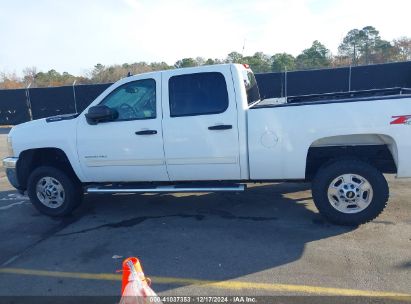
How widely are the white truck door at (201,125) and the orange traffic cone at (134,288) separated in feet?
8.46

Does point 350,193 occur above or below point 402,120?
below

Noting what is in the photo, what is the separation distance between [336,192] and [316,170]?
0.53 metres

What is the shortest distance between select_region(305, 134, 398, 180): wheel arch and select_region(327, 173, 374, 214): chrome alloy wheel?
0.31 metres

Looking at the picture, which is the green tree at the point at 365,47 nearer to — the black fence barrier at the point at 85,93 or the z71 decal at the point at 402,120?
the black fence barrier at the point at 85,93

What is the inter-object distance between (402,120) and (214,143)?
7.39 ft

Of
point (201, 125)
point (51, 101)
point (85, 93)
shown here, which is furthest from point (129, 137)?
point (51, 101)

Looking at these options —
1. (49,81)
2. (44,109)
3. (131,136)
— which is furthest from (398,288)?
(49,81)

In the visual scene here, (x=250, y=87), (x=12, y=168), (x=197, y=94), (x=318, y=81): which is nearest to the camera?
(x=197, y=94)

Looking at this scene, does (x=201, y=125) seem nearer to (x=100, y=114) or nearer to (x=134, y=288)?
(x=100, y=114)

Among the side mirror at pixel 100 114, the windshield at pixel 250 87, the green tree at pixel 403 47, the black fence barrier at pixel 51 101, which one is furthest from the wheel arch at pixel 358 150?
the green tree at pixel 403 47

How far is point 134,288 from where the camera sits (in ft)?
8.38

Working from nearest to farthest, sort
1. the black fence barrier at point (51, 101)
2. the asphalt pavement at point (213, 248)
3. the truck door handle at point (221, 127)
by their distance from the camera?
1. the asphalt pavement at point (213, 248)
2. the truck door handle at point (221, 127)
3. the black fence barrier at point (51, 101)

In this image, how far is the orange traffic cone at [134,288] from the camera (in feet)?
8.28

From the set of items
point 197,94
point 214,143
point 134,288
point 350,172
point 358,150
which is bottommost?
point 134,288
